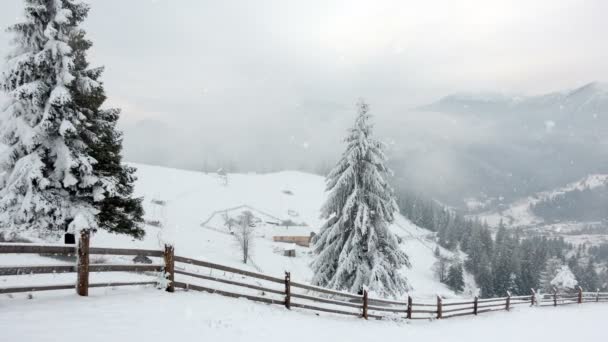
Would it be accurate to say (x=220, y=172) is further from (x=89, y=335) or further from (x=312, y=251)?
(x=89, y=335)

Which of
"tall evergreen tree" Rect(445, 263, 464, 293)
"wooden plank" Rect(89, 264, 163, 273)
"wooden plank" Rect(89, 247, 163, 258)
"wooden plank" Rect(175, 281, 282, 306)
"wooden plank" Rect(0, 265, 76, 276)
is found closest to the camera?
"wooden plank" Rect(0, 265, 76, 276)

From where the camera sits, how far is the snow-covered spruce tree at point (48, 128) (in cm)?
1360

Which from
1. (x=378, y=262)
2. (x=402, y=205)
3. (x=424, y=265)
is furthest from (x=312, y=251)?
(x=402, y=205)

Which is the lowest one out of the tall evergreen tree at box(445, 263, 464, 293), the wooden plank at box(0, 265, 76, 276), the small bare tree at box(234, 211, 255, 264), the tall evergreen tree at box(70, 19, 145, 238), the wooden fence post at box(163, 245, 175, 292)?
the tall evergreen tree at box(445, 263, 464, 293)

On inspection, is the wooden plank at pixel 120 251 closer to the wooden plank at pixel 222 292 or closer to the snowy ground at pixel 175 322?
the snowy ground at pixel 175 322

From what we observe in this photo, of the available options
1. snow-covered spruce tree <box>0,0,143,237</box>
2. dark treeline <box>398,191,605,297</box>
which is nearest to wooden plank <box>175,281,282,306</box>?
snow-covered spruce tree <box>0,0,143,237</box>

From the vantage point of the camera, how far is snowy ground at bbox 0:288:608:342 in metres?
6.14

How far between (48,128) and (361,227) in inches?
605

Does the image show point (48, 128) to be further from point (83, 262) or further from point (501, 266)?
point (501, 266)

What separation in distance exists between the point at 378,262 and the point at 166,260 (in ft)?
38.0

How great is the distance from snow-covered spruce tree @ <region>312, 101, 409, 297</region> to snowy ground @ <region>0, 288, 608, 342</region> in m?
3.77

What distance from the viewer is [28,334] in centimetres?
564

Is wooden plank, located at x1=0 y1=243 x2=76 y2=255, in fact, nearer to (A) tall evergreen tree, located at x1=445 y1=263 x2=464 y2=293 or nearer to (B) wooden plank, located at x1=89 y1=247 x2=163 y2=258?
(B) wooden plank, located at x1=89 y1=247 x2=163 y2=258

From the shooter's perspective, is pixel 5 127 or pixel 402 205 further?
pixel 402 205
